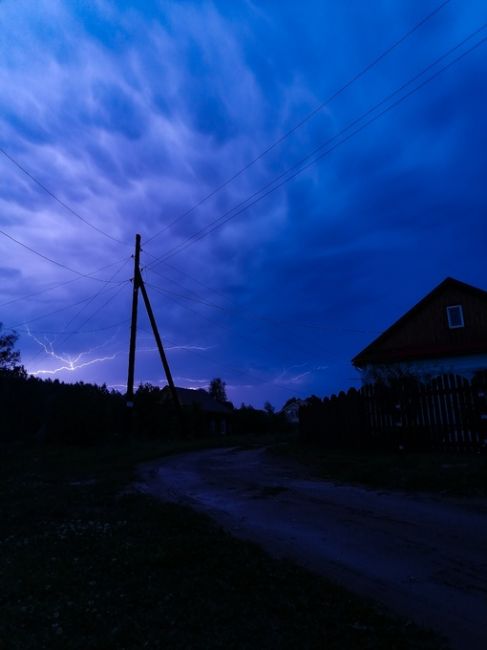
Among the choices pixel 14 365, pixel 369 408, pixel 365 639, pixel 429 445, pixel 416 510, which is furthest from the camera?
pixel 14 365

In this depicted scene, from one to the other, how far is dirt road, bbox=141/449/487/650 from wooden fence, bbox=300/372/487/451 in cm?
495

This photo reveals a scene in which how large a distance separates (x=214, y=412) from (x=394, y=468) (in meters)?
48.6

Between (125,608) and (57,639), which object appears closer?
(57,639)

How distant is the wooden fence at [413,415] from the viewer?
13703mm

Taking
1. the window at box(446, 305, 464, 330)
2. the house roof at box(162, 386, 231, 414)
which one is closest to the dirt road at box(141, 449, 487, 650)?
the window at box(446, 305, 464, 330)

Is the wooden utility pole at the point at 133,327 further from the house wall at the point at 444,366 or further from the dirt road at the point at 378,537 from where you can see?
the dirt road at the point at 378,537

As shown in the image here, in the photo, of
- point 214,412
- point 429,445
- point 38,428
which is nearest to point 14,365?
point 38,428

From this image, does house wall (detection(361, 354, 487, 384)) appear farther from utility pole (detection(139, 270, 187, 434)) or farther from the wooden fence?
utility pole (detection(139, 270, 187, 434))

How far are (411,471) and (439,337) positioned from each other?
17.7 meters

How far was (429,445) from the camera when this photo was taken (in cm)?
1463

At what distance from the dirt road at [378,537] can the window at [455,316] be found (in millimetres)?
18175

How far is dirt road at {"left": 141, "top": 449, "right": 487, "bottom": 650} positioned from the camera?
422cm

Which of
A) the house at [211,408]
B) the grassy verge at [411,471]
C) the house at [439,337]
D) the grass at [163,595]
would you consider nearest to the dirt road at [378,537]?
the grass at [163,595]

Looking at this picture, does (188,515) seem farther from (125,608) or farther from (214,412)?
(214,412)
